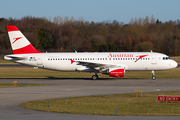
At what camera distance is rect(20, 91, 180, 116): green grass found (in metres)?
17.7

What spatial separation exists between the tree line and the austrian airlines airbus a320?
60073 mm

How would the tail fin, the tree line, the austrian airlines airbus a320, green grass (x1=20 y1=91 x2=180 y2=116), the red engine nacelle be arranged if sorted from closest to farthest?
1. green grass (x1=20 y1=91 x2=180 y2=116)
2. the red engine nacelle
3. the austrian airlines airbus a320
4. the tail fin
5. the tree line

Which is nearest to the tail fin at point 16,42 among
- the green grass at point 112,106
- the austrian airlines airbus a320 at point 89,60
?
the austrian airlines airbus a320 at point 89,60

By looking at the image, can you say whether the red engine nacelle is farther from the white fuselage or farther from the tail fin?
the tail fin

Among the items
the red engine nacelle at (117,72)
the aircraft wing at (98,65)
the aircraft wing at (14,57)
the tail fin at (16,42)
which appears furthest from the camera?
the tail fin at (16,42)

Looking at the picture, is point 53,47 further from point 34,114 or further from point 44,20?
point 34,114

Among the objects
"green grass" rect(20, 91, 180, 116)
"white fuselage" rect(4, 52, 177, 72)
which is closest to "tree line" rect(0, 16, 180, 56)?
"white fuselage" rect(4, 52, 177, 72)

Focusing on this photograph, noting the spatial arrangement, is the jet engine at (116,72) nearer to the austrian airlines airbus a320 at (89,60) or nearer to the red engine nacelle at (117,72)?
the red engine nacelle at (117,72)

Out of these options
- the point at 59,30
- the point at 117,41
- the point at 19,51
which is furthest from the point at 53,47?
the point at 19,51

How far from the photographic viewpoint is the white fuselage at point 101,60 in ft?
137

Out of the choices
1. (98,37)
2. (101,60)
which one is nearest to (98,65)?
(101,60)

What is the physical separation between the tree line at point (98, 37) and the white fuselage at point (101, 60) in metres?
Answer: 60.0

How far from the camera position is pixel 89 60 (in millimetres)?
42250

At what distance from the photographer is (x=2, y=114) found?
17.0 m
